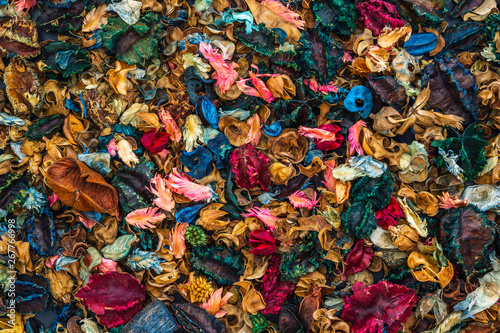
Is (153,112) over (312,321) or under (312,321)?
over

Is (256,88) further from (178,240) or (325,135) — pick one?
(178,240)

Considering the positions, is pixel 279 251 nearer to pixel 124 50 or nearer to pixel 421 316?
pixel 421 316

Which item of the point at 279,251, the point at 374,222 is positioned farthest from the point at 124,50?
the point at 374,222

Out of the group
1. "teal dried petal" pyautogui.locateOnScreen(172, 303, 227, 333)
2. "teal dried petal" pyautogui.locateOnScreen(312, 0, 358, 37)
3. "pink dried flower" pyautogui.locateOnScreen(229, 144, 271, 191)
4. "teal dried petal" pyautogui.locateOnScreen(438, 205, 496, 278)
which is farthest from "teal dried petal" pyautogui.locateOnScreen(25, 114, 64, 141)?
"teal dried petal" pyautogui.locateOnScreen(438, 205, 496, 278)

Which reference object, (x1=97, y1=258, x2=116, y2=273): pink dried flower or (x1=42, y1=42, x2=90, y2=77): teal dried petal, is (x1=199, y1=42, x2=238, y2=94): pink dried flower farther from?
(x1=97, y1=258, x2=116, y2=273): pink dried flower

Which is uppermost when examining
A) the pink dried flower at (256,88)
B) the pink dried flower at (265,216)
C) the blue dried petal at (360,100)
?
the pink dried flower at (256,88)

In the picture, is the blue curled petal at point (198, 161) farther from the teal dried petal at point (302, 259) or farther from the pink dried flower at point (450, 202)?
the pink dried flower at point (450, 202)

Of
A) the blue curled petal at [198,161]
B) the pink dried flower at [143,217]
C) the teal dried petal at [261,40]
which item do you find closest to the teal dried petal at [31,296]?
the pink dried flower at [143,217]

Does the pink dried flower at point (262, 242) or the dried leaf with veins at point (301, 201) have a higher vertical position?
the dried leaf with veins at point (301, 201)
